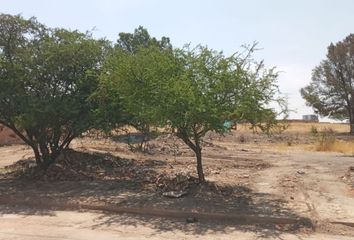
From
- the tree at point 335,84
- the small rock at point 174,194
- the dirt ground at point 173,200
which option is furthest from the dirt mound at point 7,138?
the tree at point 335,84

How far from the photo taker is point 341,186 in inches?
559

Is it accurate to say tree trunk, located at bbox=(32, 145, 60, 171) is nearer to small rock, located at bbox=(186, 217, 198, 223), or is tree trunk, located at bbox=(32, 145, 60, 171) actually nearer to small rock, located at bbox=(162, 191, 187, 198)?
small rock, located at bbox=(162, 191, 187, 198)

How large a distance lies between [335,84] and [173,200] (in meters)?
44.6

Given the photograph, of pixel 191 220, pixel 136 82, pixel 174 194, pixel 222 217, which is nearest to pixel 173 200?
pixel 174 194

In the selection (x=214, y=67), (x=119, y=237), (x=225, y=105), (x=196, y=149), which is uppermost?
(x=214, y=67)

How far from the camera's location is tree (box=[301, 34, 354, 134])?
53.1m

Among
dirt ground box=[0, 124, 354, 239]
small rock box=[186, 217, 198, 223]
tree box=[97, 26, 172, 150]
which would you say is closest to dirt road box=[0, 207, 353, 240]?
dirt ground box=[0, 124, 354, 239]

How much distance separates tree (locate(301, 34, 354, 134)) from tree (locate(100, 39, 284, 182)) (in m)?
42.7

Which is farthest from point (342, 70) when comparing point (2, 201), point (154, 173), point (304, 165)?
point (2, 201)

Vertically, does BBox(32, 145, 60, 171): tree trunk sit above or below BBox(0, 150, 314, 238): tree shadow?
above

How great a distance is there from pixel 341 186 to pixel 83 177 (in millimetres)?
7175

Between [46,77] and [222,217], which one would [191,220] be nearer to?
[222,217]

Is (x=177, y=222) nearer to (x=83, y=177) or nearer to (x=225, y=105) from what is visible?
(x=225, y=105)

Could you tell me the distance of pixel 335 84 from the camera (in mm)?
53406
